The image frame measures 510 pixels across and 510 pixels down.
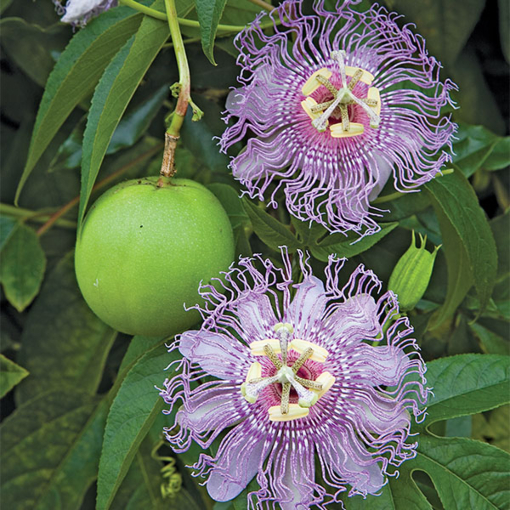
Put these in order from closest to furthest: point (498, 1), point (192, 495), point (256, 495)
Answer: point (256, 495) < point (498, 1) < point (192, 495)

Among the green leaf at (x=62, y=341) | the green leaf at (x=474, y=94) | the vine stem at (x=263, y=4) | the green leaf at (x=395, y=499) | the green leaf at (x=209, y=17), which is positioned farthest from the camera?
the green leaf at (x=62, y=341)

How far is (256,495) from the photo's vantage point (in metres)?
0.95

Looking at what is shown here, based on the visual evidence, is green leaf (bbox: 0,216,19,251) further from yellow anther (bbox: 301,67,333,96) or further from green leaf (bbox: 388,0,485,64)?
green leaf (bbox: 388,0,485,64)

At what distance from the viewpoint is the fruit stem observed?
0.93 m

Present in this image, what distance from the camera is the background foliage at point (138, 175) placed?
38.9 inches

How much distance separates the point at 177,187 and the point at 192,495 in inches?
24.2

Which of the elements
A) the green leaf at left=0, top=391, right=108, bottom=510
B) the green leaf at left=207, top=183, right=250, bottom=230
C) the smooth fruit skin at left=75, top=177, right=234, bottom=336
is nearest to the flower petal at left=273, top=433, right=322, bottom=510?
the smooth fruit skin at left=75, top=177, right=234, bottom=336

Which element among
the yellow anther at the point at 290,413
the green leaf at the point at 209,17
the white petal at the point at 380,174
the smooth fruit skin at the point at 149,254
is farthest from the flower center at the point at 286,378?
the green leaf at the point at 209,17

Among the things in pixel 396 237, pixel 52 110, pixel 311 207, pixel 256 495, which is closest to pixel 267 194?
pixel 311 207

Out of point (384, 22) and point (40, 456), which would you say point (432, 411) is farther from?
point (40, 456)

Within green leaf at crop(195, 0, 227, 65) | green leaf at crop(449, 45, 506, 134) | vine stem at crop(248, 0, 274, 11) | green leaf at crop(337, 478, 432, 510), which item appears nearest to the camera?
green leaf at crop(195, 0, 227, 65)

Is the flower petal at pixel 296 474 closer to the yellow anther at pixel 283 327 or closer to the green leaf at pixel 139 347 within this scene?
the yellow anther at pixel 283 327

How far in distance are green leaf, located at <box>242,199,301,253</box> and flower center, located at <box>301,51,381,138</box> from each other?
14 centimetres

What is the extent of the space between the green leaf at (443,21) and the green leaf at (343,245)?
321 mm
